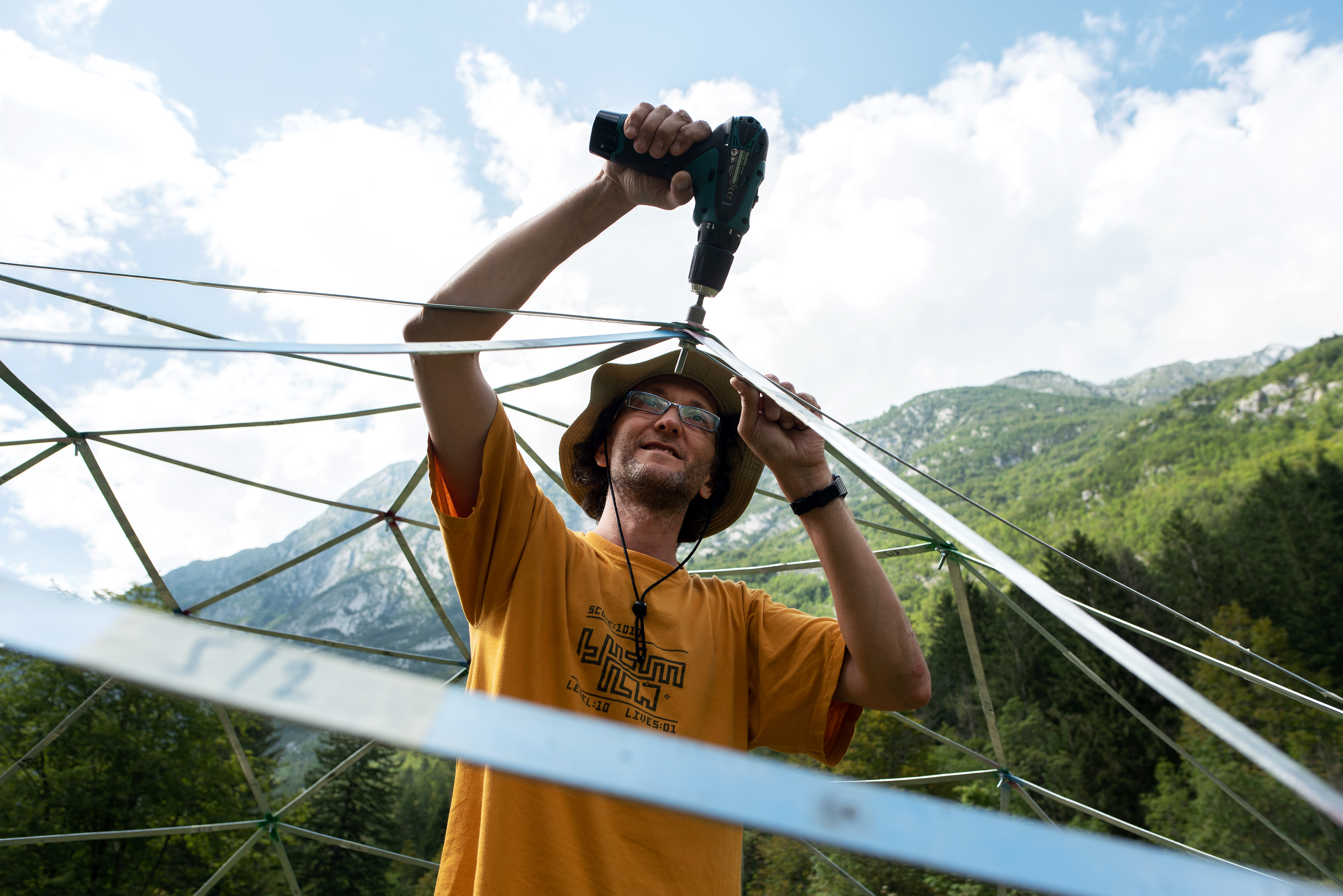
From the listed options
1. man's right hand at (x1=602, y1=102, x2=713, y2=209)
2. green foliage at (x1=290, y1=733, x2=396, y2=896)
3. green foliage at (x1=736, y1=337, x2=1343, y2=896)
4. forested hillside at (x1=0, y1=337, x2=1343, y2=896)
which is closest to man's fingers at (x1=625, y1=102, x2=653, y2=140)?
man's right hand at (x1=602, y1=102, x2=713, y2=209)

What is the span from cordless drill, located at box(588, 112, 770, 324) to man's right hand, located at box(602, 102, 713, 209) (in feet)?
0.08

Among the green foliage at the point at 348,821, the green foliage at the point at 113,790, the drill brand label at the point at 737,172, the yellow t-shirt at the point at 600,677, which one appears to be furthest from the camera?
the green foliage at the point at 348,821

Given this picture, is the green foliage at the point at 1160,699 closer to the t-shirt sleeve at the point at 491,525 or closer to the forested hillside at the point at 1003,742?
the forested hillside at the point at 1003,742

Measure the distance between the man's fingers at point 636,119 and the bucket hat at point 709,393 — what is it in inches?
53.2

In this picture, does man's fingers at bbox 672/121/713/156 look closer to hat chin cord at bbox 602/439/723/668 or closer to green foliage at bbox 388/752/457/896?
hat chin cord at bbox 602/439/723/668

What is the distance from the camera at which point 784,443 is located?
9.05 feet

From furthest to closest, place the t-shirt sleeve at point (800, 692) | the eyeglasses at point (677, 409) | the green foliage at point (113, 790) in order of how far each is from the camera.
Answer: the green foliage at point (113, 790) → the eyeglasses at point (677, 409) → the t-shirt sleeve at point (800, 692)

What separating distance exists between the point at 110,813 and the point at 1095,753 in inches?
1715

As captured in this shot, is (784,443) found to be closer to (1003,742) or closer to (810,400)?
(810,400)

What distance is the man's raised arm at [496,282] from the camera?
264cm

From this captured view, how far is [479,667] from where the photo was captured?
2717 mm

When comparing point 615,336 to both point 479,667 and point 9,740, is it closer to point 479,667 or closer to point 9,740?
point 479,667

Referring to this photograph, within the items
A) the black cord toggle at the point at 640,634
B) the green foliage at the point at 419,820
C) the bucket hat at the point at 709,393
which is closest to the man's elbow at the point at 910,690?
the black cord toggle at the point at 640,634

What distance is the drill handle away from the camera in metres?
2.85
